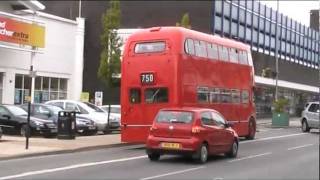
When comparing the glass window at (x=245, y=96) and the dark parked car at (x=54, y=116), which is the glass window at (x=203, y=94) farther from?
the dark parked car at (x=54, y=116)

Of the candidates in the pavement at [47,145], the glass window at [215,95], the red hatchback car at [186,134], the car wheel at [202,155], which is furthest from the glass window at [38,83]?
the car wheel at [202,155]

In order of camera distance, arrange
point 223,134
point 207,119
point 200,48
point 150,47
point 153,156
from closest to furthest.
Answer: point 207,119
point 153,156
point 223,134
point 150,47
point 200,48

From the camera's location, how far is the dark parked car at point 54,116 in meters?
27.0

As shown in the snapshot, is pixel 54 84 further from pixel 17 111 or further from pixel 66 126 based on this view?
pixel 66 126

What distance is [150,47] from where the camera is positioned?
74.1 feet

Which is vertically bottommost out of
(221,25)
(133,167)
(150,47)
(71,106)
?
(133,167)

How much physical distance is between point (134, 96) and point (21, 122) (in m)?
5.98

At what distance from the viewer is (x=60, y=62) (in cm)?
4538

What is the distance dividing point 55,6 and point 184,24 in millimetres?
19485

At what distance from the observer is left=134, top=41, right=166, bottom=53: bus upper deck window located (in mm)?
22359

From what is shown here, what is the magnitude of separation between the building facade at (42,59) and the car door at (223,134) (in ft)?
63.9

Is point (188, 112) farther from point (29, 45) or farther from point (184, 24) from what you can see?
point (184, 24)

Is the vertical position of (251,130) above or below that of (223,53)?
below

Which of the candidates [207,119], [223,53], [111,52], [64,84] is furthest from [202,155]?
[64,84]
